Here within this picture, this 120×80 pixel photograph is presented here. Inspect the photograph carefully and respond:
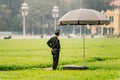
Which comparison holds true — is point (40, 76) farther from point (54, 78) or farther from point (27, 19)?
point (27, 19)

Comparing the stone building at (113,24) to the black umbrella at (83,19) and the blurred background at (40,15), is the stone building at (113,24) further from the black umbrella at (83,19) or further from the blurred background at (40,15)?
the black umbrella at (83,19)

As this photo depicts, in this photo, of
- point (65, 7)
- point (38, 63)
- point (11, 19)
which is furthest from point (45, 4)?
point (38, 63)

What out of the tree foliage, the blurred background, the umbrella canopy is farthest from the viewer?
the tree foliage

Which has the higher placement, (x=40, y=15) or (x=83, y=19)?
(x=83, y=19)

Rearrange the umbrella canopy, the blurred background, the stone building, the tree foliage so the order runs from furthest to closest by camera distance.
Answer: the stone building → the tree foliage → the blurred background → the umbrella canopy

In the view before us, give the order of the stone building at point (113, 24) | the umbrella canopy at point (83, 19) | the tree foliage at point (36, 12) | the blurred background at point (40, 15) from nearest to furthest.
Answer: the umbrella canopy at point (83, 19) < the blurred background at point (40, 15) < the tree foliage at point (36, 12) < the stone building at point (113, 24)

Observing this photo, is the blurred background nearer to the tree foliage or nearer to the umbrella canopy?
the tree foliage

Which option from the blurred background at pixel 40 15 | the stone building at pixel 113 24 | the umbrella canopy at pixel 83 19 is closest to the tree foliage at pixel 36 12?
the blurred background at pixel 40 15

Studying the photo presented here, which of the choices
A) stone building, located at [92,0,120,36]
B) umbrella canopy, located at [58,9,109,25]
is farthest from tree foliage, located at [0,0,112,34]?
umbrella canopy, located at [58,9,109,25]

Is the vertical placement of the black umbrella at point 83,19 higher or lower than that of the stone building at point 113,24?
higher

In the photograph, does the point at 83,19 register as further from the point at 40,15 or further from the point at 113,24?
the point at 40,15

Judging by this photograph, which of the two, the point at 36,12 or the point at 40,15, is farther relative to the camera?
the point at 40,15

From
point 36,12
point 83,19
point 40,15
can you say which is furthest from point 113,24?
point 83,19

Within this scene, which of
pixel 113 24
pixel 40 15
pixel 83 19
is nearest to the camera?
pixel 83 19
